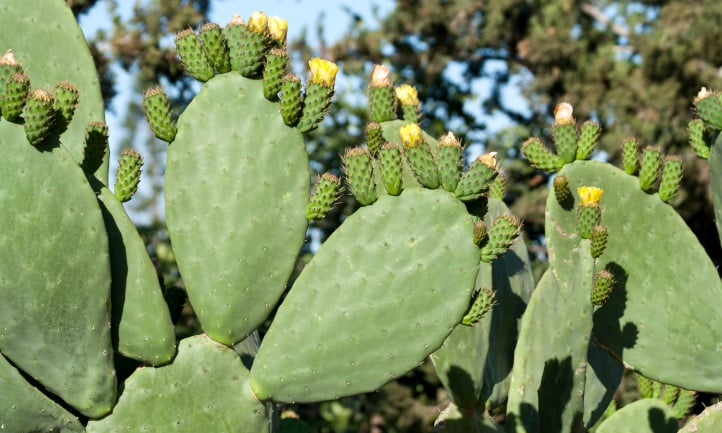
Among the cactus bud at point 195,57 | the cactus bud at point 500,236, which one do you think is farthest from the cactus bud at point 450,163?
the cactus bud at point 195,57

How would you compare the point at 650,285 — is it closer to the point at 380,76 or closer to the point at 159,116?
the point at 380,76

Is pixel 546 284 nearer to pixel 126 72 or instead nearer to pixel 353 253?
pixel 353 253

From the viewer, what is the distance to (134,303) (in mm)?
2730

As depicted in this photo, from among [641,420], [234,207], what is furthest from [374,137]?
[641,420]

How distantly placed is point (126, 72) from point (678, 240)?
447cm

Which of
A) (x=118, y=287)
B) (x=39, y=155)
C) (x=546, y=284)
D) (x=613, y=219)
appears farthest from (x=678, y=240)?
(x=39, y=155)

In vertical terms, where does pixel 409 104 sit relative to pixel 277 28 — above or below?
below

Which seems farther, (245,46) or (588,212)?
(588,212)

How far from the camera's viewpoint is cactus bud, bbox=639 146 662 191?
11.6 ft

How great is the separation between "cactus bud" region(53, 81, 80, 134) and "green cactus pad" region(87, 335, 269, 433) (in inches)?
24.3

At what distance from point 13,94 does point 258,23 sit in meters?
0.68

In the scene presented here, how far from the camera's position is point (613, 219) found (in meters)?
3.56

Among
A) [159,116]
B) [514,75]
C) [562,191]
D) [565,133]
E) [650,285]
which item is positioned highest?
[159,116]

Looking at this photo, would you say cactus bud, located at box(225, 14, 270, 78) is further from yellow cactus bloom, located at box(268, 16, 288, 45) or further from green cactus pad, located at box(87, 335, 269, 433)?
green cactus pad, located at box(87, 335, 269, 433)
